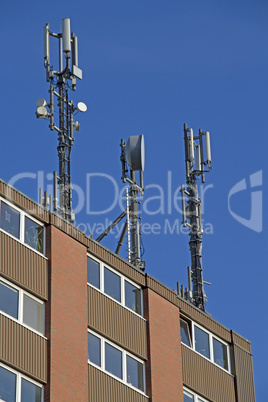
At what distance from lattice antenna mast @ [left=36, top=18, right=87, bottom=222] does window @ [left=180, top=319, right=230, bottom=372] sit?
7.13m

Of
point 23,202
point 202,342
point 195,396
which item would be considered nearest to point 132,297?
point 202,342

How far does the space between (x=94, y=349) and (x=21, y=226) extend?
17.8ft

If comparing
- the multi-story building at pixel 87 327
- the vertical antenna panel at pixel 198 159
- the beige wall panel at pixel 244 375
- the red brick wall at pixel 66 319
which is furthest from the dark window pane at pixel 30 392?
the vertical antenna panel at pixel 198 159

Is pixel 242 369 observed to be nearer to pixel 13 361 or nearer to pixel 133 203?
pixel 133 203

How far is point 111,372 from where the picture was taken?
3925 cm

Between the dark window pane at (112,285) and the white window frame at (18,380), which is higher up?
the dark window pane at (112,285)

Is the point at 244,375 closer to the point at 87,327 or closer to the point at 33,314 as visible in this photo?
the point at 87,327

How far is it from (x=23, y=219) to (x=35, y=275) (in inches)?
→ 84.4

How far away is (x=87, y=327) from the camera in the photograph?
3866 cm

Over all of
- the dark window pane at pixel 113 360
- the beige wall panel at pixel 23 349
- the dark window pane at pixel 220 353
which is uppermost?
the dark window pane at pixel 220 353

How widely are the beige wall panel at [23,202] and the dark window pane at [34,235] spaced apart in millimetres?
319

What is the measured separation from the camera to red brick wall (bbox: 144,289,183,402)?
135ft

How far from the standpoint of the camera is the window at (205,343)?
44.4 m

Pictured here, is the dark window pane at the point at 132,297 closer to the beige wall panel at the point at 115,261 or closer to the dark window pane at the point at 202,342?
the beige wall panel at the point at 115,261
